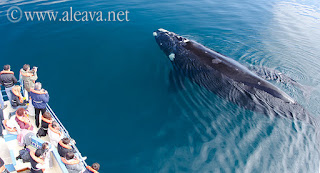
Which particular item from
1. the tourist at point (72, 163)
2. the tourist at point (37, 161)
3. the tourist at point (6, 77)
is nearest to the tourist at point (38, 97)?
the tourist at point (6, 77)

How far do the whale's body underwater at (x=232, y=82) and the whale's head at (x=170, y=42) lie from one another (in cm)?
10

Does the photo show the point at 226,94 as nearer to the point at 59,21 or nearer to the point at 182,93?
the point at 182,93

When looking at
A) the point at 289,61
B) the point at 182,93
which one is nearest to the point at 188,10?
the point at 289,61

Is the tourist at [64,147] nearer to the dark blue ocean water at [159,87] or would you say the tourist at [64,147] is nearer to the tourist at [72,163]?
the tourist at [72,163]

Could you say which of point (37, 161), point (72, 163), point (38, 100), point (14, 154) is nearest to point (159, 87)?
point (38, 100)

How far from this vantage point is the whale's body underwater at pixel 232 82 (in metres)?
13.1

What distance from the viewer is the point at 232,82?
1444 centimetres

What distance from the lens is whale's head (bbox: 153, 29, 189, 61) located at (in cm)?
1838

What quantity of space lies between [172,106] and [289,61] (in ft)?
39.0

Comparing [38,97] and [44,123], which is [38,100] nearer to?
[38,97]

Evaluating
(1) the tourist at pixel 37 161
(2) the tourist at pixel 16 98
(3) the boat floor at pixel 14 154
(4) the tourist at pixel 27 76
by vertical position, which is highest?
(4) the tourist at pixel 27 76

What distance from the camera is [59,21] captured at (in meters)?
24.1

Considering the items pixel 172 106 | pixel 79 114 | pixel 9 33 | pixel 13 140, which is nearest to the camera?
pixel 13 140

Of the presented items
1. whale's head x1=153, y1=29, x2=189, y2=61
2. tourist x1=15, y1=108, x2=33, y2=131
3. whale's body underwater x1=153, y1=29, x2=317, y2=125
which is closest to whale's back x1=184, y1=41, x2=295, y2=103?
whale's body underwater x1=153, y1=29, x2=317, y2=125
